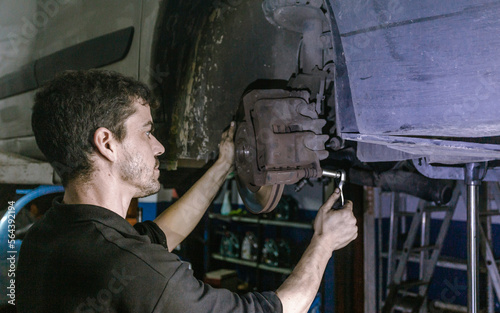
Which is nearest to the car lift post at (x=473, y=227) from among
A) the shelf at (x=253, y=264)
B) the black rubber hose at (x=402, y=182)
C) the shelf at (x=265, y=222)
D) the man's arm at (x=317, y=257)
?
the black rubber hose at (x=402, y=182)

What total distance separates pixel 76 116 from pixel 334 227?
0.65 m

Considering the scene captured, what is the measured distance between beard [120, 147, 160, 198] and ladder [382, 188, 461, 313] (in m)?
2.24

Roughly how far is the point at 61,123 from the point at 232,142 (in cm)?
50

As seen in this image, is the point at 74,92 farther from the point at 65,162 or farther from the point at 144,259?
the point at 144,259

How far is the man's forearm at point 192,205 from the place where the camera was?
1.17m

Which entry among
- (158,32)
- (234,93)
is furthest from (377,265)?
(158,32)

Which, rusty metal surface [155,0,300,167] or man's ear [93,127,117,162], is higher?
rusty metal surface [155,0,300,167]

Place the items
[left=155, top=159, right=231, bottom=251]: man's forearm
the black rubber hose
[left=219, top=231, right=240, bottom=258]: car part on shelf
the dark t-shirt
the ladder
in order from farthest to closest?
1. [left=219, top=231, right=240, bottom=258]: car part on shelf
2. the ladder
3. the black rubber hose
4. [left=155, top=159, right=231, bottom=251]: man's forearm
5. the dark t-shirt

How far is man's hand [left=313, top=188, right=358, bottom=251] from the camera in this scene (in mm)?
884

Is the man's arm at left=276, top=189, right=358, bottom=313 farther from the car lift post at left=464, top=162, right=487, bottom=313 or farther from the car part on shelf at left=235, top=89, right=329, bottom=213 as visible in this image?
the car lift post at left=464, top=162, right=487, bottom=313

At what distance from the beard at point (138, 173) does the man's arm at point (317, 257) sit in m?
0.41

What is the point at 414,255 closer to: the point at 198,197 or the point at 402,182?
the point at 402,182

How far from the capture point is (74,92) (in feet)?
2.75

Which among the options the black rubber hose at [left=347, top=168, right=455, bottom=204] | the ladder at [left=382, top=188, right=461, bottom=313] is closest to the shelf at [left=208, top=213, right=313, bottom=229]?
the ladder at [left=382, top=188, right=461, bottom=313]
